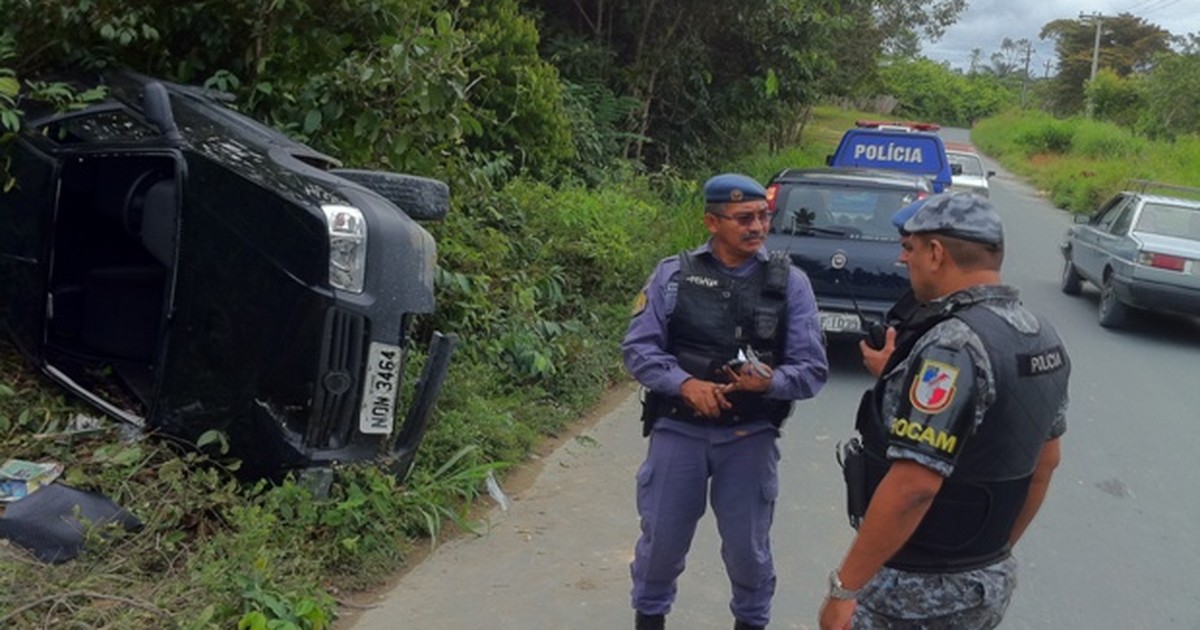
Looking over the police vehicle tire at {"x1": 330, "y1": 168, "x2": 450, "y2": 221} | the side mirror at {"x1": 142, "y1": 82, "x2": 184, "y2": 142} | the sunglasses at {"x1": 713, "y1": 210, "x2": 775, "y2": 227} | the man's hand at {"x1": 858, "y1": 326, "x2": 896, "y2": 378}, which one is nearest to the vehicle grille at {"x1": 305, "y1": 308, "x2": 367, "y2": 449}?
the police vehicle tire at {"x1": 330, "y1": 168, "x2": 450, "y2": 221}

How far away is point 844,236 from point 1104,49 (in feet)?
232

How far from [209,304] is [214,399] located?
373 millimetres

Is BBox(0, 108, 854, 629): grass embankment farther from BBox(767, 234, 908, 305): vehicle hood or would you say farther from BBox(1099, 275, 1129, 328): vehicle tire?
BBox(1099, 275, 1129, 328): vehicle tire

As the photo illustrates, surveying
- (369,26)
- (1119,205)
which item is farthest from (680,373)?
(1119,205)

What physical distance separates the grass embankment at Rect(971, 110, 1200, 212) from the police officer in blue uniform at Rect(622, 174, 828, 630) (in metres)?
24.6

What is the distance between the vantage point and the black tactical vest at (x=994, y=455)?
2.63 metres

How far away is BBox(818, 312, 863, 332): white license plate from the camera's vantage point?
366 inches

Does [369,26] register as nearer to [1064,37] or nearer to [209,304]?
[209,304]

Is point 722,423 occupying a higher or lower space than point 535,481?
higher

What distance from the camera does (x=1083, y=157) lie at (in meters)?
40.8

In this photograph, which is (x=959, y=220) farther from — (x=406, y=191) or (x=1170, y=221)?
(x=1170, y=221)

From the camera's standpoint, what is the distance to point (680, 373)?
12.6ft

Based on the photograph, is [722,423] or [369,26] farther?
[369,26]

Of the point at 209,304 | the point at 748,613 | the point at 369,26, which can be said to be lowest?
the point at 748,613
